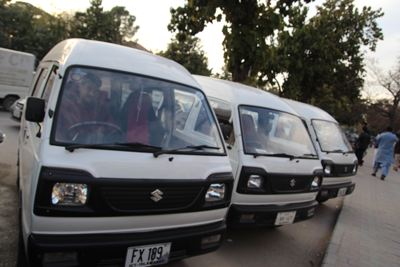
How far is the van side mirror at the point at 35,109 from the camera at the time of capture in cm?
229

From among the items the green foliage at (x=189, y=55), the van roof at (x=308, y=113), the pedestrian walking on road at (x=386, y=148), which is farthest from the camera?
the green foliage at (x=189, y=55)

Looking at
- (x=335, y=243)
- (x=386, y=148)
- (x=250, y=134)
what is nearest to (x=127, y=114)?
(x=250, y=134)

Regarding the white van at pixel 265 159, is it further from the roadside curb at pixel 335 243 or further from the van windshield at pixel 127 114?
the van windshield at pixel 127 114

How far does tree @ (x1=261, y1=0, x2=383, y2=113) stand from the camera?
14773 mm

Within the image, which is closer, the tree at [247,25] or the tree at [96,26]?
the tree at [247,25]

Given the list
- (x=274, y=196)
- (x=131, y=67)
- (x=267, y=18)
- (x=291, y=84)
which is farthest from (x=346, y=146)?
(x=291, y=84)

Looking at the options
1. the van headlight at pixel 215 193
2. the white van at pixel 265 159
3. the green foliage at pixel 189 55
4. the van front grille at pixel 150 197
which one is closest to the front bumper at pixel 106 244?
the van front grille at pixel 150 197

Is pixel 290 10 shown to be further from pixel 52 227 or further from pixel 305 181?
pixel 52 227

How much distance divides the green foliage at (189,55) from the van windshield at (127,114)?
122 feet

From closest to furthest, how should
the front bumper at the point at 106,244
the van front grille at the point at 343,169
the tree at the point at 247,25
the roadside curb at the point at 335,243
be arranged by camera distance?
the front bumper at the point at 106,244
the roadside curb at the point at 335,243
the van front grille at the point at 343,169
the tree at the point at 247,25

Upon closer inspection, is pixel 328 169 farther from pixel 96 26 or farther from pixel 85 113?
pixel 96 26

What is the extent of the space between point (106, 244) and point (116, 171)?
0.52m

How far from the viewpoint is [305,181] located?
13.2 ft

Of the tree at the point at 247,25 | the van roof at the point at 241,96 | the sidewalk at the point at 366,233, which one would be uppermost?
the tree at the point at 247,25
